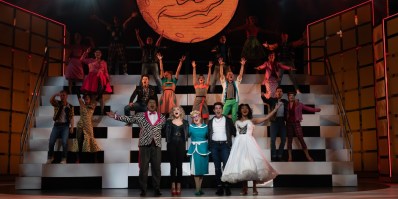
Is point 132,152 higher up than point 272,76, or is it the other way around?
point 272,76

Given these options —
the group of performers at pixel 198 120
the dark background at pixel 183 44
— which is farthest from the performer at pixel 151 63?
the dark background at pixel 183 44

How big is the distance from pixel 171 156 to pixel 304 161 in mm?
2936

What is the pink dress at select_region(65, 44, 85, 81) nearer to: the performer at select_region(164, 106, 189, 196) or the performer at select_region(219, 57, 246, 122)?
the performer at select_region(219, 57, 246, 122)

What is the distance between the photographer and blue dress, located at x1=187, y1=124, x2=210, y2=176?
7543mm

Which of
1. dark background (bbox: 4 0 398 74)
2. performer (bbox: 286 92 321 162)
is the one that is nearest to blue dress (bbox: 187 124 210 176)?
performer (bbox: 286 92 321 162)

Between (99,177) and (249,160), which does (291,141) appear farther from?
(99,177)

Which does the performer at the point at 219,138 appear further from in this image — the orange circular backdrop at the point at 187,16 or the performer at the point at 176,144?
the orange circular backdrop at the point at 187,16

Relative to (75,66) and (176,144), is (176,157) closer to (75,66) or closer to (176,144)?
(176,144)

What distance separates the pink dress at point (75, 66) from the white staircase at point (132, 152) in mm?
459

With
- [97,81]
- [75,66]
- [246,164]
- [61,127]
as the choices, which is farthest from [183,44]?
Result: [246,164]

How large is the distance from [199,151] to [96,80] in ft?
11.4

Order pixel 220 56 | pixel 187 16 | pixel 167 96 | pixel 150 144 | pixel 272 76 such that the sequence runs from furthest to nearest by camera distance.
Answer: pixel 187 16 < pixel 220 56 < pixel 272 76 < pixel 167 96 < pixel 150 144

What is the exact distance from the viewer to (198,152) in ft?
24.9

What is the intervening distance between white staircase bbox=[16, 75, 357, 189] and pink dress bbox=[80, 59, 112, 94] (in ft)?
1.78
